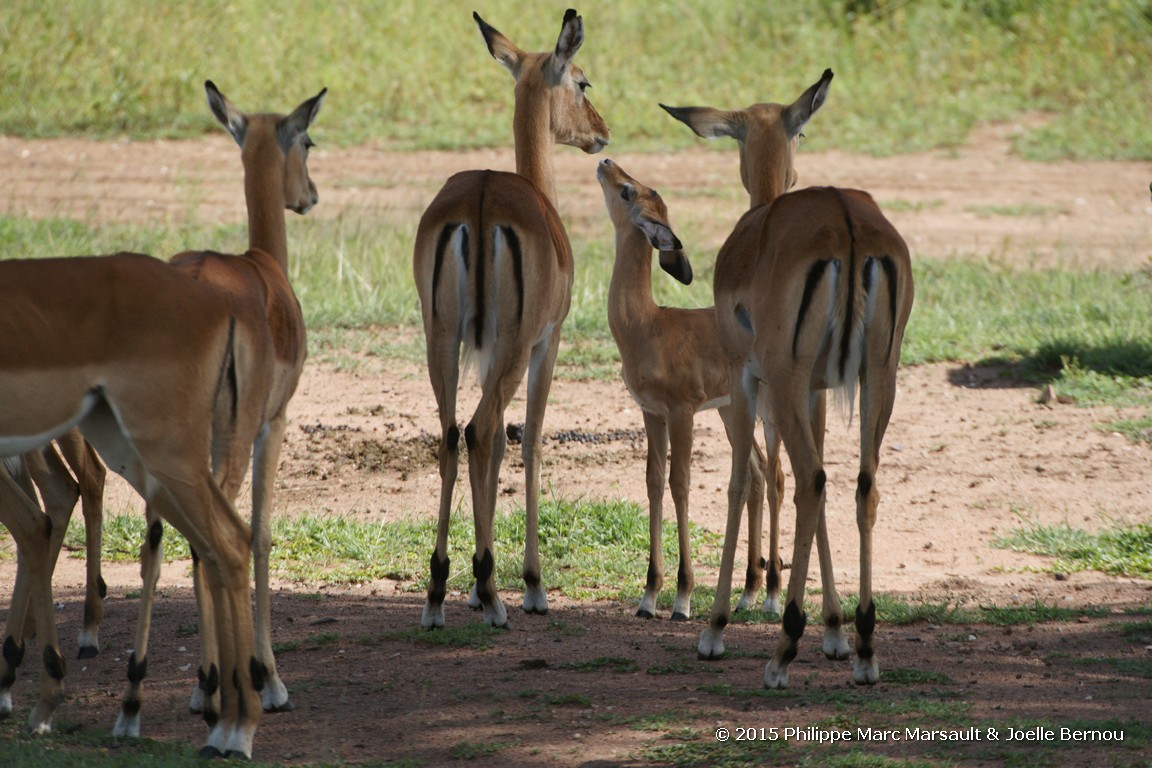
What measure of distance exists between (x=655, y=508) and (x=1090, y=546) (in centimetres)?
201

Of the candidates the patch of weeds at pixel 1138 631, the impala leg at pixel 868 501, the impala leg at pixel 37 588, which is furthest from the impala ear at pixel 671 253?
the impala leg at pixel 37 588

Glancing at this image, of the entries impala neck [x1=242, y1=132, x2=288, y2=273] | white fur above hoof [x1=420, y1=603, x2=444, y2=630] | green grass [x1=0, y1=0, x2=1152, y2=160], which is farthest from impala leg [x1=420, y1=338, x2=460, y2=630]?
green grass [x1=0, y1=0, x2=1152, y2=160]

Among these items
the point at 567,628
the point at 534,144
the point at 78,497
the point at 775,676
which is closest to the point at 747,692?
the point at 775,676

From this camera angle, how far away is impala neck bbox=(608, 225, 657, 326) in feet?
20.3

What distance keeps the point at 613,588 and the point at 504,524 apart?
829 mm

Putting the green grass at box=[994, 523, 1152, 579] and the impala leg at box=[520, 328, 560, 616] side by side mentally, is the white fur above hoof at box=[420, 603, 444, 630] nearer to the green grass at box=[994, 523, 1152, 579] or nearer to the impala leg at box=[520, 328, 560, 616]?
the impala leg at box=[520, 328, 560, 616]

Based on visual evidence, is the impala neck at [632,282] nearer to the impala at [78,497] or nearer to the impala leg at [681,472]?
the impala leg at [681,472]

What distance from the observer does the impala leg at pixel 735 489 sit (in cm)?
501

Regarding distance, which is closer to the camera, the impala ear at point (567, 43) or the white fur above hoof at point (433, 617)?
the white fur above hoof at point (433, 617)

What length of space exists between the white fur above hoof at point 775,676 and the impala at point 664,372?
109cm

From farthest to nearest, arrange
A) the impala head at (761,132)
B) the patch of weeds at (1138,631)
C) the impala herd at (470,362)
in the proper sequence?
the impala head at (761,132) < the patch of weeds at (1138,631) < the impala herd at (470,362)

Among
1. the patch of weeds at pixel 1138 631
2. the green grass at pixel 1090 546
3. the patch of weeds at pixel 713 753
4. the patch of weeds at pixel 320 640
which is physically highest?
the green grass at pixel 1090 546

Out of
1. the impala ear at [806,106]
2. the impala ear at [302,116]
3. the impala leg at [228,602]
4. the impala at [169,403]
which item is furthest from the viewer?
the impala ear at [806,106]

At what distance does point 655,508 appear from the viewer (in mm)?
5898
